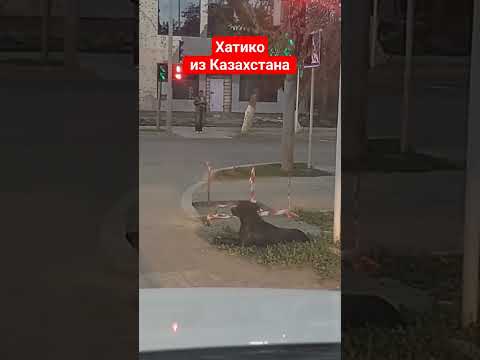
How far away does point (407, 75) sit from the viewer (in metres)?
2.95

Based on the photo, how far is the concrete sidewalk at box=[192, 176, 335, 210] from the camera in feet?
11.0

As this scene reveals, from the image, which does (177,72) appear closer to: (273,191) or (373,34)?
(273,191)

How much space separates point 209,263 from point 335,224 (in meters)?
0.72

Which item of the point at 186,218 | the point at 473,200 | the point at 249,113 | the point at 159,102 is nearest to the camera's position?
the point at 473,200

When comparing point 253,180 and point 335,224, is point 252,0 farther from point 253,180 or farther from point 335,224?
point 335,224

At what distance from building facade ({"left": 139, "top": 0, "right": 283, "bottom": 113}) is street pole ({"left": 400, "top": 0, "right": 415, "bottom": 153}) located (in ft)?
1.95

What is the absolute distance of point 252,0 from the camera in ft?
9.77

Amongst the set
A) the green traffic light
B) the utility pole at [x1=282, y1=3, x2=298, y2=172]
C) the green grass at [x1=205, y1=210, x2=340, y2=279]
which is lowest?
the green grass at [x1=205, y1=210, x2=340, y2=279]

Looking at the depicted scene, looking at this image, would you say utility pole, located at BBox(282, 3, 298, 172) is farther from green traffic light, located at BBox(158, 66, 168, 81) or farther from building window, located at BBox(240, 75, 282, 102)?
green traffic light, located at BBox(158, 66, 168, 81)

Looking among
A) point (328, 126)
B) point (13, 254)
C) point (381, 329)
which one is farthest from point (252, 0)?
point (13, 254)

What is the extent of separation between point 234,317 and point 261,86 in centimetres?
110

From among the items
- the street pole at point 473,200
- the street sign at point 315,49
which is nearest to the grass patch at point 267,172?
the street sign at point 315,49

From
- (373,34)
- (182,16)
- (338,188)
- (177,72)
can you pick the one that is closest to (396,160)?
(338,188)

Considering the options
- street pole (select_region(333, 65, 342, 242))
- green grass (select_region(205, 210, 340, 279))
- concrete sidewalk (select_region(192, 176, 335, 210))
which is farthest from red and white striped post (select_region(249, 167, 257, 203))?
street pole (select_region(333, 65, 342, 242))
